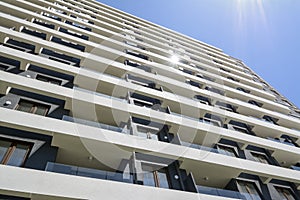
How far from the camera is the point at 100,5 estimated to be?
2528 centimetres

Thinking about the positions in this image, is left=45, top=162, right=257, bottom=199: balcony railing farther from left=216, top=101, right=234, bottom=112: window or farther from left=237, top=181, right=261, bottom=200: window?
left=216, top=101, right=234, bottom=112: window

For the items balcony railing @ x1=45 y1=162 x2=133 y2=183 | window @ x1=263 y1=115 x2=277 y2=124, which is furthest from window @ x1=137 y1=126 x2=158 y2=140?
window @ x1=263 y1=115 x2=277 y2=124

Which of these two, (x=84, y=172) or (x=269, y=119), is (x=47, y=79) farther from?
(x=269, y=119)

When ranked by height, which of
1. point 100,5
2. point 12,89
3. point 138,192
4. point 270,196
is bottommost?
point 138,192

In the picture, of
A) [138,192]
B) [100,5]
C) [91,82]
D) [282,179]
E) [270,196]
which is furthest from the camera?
[100,5]

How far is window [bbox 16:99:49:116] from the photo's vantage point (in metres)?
8.88

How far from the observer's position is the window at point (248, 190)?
9.39m

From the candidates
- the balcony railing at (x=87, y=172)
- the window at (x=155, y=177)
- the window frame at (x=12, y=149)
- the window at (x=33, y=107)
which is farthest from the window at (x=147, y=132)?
the window frame at (x=12, y=149)

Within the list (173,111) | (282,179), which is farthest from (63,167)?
(282,179)

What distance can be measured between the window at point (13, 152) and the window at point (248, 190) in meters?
8.14

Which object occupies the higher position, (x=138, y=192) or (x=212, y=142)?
(x=212, y=142)

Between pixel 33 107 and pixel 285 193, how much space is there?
38.4ft

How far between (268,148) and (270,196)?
3.18 meters

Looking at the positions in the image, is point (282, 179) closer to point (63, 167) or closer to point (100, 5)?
point (63, 167)
